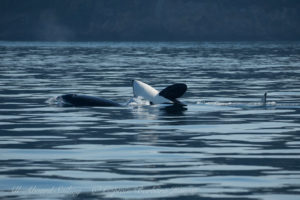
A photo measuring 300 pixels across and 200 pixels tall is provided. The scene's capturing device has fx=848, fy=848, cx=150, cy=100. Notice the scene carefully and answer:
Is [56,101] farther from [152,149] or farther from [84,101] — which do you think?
[152,149]

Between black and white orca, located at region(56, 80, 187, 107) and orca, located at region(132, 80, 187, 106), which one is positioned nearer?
orca, located at region(132, 80, 187, 106)

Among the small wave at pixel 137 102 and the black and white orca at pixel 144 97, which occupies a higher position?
the black and white orca at pixel 144 97

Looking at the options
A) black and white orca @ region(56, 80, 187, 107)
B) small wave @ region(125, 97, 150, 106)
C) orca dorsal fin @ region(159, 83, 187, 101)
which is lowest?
small wave @ region(125, 97, 150, 106)

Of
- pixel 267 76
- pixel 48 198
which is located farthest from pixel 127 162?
pixel 267 76

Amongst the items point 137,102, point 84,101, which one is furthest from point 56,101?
point 137,102

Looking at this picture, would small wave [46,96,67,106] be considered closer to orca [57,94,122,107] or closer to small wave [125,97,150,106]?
orca [57,94,122,107]

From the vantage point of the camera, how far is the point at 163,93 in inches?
1138

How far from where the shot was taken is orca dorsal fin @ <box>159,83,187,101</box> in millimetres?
27969

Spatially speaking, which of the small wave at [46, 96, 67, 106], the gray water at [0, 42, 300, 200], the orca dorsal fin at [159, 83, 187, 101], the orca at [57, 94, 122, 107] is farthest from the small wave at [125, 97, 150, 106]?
the small wave at [46, 96, 67, 106]

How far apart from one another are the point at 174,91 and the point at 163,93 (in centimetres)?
64

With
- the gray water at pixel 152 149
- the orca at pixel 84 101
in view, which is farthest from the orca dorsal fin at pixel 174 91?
the orca at pixel 84 101

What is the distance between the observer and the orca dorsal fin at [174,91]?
2797cm

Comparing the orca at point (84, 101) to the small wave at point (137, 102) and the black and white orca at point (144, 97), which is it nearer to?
the black and white orca at point (144, 97)

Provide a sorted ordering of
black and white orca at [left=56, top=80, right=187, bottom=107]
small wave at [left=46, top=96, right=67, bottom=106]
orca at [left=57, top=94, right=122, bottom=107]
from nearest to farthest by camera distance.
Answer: black and white orca at [left=56, top=80, right=187, bottom=107] < orca at [left=57, top=94, right=122, bottom=107] < small wave at [left=46, top=96, right=67, bottom=106]
